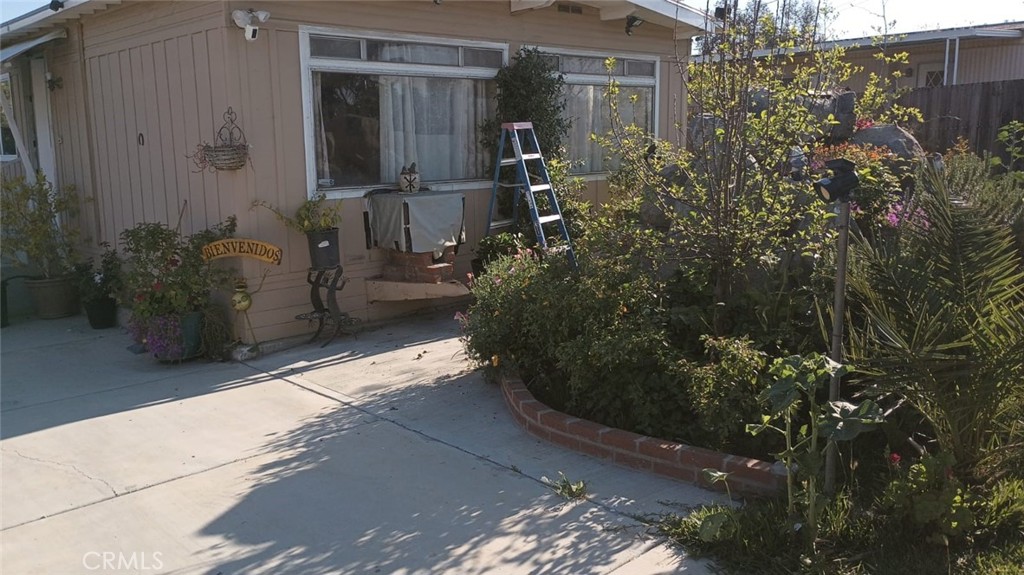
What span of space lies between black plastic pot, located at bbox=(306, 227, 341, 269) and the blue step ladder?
6.14 ft

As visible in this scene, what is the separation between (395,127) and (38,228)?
3829 mm

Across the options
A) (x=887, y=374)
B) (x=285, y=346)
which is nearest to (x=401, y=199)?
(x=285, y=346)

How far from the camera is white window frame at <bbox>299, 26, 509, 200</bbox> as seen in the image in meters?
7.20

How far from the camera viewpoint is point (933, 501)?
11.1ft

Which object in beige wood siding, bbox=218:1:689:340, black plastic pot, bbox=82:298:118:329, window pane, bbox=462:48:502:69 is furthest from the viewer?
window pane, bbox=462:48:502:69

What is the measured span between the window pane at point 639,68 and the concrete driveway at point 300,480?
210 inches

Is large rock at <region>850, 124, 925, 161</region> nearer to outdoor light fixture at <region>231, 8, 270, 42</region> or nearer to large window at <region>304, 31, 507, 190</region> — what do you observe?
large window at <region>304, 31, 507, 190</region>

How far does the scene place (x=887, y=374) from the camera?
3.52 metres

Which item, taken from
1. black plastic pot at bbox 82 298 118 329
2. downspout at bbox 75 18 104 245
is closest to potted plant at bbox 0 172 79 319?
downspout at bbox 75 18 104 245

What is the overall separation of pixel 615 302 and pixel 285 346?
11.4 ft

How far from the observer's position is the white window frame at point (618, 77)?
9.55 metres

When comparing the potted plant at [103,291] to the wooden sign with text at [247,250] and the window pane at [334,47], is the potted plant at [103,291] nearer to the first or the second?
the wooden sign with text at [247,250]

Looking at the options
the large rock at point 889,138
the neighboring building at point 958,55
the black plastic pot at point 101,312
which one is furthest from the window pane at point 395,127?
the neighboring building at point 958,55

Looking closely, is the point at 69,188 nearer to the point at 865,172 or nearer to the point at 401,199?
the point at 401,199
